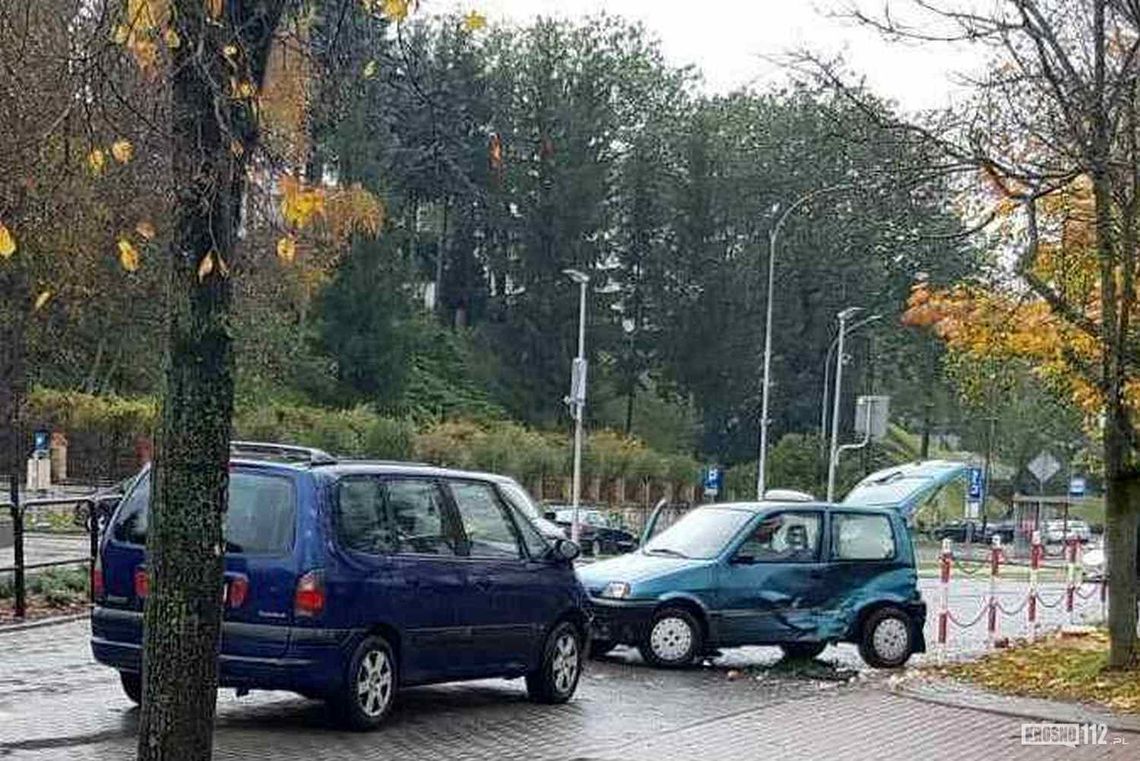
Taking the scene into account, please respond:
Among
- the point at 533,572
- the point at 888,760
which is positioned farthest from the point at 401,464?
the point at 888,760

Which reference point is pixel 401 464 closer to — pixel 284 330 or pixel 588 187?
pixel 284 330

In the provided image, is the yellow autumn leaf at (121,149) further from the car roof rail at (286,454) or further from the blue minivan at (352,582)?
the car roof rail at (286,454)

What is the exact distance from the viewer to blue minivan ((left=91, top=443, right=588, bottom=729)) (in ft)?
35.2

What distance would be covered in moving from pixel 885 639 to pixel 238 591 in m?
8.22

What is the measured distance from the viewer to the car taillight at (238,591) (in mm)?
10742

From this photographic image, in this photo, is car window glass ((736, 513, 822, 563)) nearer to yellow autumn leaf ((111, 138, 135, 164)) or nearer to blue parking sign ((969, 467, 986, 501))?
yellow autumn leaf ((111, 138, 135, 164))

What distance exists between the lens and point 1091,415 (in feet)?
68.2

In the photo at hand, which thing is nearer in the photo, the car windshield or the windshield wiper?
the car windshield

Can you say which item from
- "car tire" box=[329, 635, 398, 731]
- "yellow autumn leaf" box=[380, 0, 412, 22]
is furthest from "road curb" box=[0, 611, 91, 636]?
"yellow autumn leaf" box=[380, 0, 412, 22]

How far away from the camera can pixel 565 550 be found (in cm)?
1330

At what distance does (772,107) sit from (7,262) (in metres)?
58.9

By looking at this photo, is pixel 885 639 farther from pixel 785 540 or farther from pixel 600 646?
pixel 600 646

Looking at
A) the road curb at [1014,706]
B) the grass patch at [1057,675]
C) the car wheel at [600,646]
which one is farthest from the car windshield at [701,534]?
the grass patch at [1057,675]

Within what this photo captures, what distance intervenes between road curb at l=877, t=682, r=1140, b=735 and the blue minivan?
12.0 feet
